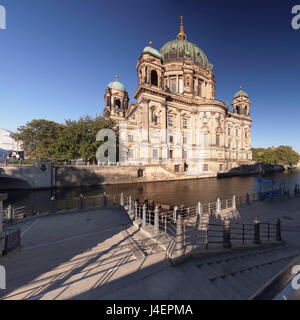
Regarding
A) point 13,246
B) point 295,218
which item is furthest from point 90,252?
point 295,218

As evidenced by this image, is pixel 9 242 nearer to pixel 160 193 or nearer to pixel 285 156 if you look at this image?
pixel 160 193

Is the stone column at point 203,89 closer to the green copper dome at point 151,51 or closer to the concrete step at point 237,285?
the green copper dome at point 151,51

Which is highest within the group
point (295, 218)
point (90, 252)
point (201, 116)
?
point (201, 116)

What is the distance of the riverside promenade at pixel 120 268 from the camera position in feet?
10.3

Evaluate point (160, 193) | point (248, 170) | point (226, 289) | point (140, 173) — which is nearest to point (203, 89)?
point (248, 170)

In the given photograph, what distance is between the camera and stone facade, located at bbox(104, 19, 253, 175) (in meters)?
33.3

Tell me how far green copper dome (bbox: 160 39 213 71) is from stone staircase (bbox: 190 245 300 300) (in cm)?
5184

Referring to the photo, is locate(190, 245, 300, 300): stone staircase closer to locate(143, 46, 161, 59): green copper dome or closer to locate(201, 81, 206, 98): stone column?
locate(143, 46, 161, 59): green copper dome

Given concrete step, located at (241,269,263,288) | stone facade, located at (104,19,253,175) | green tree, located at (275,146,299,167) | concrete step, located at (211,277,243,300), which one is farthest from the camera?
green tree, located at (275,146,299,167)

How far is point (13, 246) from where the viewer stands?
178 inches

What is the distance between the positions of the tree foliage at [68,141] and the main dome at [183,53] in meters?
32.8

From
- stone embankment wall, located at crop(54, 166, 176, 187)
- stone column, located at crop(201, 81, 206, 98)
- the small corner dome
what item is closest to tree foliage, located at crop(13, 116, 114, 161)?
stone embankment wall, located at crop(54, 166, 176, 187)
